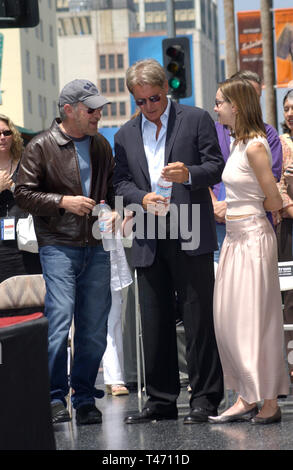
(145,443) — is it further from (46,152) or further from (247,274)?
(46,152)

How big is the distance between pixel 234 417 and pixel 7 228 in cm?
260

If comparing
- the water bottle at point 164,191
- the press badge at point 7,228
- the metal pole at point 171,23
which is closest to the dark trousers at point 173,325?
the water bottle at point 164,191

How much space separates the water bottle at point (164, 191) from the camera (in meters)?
7.12

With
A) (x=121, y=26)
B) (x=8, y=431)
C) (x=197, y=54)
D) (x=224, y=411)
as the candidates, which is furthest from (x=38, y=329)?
(x=197, y=54)

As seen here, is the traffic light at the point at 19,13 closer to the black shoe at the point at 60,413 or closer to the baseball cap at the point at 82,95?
the baseball cap at the point at 82,95

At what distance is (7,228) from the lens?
8.72m

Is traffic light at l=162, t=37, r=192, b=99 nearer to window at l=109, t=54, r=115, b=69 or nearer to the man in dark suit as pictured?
the man in dark suit

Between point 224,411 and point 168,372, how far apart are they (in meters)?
0.53

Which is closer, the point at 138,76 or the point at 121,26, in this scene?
the point at 138,76

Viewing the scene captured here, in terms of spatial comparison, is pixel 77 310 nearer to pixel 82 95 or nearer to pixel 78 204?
pixel 78 204

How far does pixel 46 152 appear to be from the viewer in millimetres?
7488

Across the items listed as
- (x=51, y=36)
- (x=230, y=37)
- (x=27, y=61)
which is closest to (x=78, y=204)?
(x=230, y=37)
